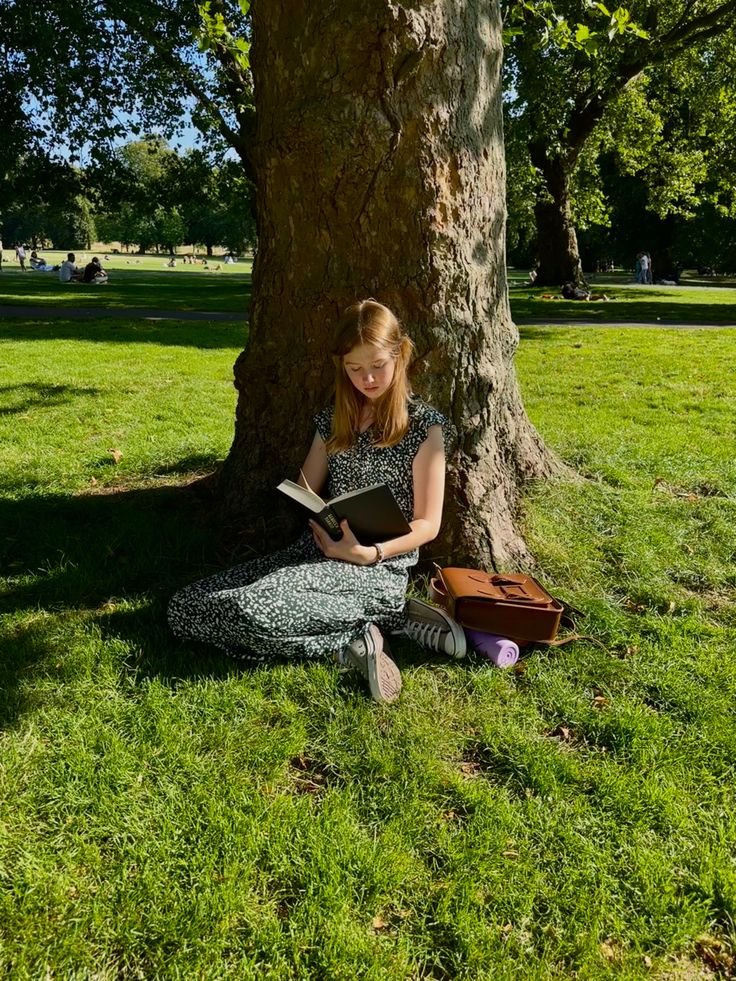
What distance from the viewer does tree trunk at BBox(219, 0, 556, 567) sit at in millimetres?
3604

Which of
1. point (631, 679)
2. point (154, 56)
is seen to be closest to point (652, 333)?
point (631, 679)

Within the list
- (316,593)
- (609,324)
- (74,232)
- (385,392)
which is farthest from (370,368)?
(74,232)

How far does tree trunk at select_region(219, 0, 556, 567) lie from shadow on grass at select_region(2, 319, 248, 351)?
8566 millimetres

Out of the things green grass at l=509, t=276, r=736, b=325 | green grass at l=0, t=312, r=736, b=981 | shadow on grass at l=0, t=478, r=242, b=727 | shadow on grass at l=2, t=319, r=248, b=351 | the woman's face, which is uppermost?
green grass at l=509, t=276, r=736, b=325

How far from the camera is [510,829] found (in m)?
2.43

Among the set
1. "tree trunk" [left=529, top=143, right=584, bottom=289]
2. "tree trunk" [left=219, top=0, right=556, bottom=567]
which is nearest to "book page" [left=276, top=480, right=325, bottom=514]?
"tree trunk" [left=219, top=0, right=556, bottom=567]

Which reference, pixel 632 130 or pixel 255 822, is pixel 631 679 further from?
pixel 632 130

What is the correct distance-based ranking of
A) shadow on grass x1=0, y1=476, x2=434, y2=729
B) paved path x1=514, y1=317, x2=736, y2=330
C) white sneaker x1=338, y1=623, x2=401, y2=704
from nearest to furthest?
white sneaker x1=338, y1=623, x2=401, y2=704 < shadow on grass x1=0, y1=476, x2=434, y2=729 < paved path x1=514, y1=317, x2=736, y2=330

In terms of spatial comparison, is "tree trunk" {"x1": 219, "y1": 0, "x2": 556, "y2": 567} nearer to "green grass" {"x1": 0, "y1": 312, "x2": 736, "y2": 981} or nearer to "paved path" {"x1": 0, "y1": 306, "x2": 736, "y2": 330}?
"green grass" {"x1": 0, "y1": 312, "x2": 736, "y2": 981}

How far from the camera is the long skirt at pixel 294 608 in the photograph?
10.1 ft

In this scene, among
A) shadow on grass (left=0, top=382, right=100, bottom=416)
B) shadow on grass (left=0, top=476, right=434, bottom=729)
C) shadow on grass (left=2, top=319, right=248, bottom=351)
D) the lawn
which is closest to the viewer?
shadow on grass (left=0, top=476, right=434, bottom=729)

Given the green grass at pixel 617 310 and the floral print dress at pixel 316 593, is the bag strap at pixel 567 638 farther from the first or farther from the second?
the green grass at pixel 617 310

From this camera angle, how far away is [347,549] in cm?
325

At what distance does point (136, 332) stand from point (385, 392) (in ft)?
39.6
